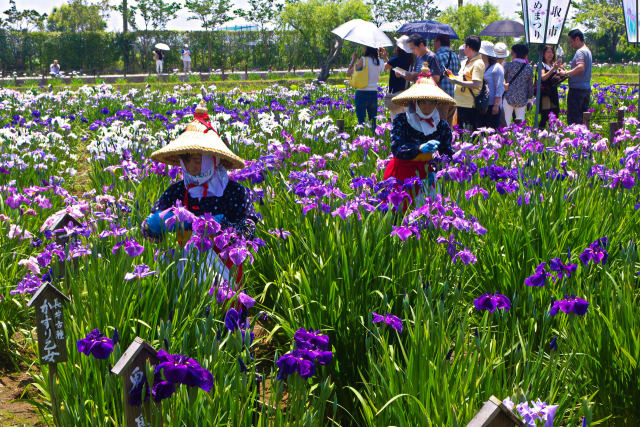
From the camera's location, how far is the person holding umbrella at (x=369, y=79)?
914 centimetres

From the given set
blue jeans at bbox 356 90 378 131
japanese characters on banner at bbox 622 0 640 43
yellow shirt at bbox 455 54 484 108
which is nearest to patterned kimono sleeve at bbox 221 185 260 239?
yellow shirt at bbox 455 54 484 108

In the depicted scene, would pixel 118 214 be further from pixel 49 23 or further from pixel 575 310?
pixel 49 23

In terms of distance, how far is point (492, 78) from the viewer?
809 cm

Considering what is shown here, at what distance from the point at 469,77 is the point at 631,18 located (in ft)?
9.05

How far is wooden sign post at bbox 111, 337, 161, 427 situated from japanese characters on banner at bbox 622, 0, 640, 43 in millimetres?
8545

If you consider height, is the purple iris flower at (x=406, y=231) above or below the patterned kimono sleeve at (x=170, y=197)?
below

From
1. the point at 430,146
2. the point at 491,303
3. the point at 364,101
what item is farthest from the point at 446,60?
the point at 491,303

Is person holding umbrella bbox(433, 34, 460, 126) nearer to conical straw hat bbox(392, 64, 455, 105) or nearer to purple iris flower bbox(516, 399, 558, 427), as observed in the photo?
conical straw hat bbox(392, 64, 455, 105)

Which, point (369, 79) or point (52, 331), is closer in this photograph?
point (52, 331)

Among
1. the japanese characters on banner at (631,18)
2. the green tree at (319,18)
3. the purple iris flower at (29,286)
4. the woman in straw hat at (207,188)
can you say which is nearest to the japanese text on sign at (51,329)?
the purple iris flower at (29,286)

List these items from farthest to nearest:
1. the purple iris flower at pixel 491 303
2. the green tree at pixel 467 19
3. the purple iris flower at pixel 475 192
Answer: the green tree at pixel 467 19 < the purple iris flower at pixel 475 192 < the purple iris flower at pixel 491 303

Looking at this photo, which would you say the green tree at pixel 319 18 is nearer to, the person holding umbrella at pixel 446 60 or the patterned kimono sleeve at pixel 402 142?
the person holding umbrella at pixel 446 60

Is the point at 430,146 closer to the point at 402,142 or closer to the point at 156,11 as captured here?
the point at 402,142

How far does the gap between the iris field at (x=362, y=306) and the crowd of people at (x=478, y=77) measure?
2.80 m
